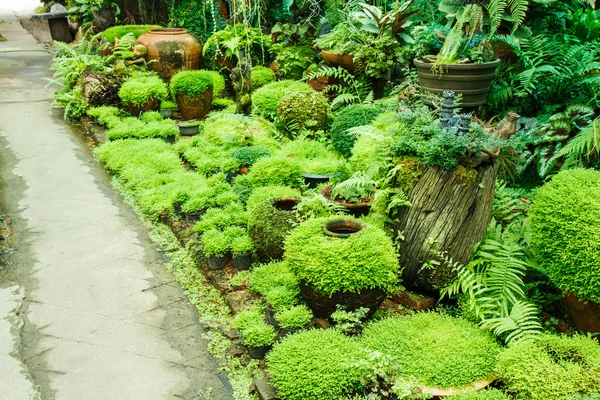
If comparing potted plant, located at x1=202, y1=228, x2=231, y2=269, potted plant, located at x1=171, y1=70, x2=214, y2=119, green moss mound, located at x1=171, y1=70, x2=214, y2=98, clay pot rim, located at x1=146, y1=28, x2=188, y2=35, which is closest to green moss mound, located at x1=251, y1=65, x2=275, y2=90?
potted plant, located at x1=171, y1=70, x2=214, y2=119

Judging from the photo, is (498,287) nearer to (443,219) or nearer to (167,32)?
(443,219)

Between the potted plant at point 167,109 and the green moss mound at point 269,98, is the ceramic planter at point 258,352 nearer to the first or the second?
the green moss mound at point 269,98

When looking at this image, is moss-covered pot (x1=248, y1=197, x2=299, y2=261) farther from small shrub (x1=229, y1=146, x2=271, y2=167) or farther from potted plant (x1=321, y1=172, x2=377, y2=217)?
small shrub (x1=229, y1=146, x2=271, y2=167)

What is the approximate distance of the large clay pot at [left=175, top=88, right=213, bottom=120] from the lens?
26.6 ft

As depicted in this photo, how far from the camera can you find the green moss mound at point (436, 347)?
123 inches

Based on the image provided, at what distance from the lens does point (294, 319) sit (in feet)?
11.8

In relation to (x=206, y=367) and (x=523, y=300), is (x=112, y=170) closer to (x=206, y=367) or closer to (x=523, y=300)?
(x=206, y=367)

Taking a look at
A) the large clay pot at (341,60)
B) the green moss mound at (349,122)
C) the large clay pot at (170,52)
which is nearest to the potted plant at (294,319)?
the green moss mound at (349,122)

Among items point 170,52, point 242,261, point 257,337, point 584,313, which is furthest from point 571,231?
point 170,52

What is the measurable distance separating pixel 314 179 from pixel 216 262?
4.61 feet

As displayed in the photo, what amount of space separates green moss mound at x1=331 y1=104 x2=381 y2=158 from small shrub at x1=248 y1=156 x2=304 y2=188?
34.9 inches

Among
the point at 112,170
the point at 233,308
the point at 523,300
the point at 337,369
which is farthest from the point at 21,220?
the point at 523,300

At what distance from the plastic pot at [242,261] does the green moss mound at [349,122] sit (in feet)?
6.93

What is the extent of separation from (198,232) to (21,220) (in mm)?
2006
